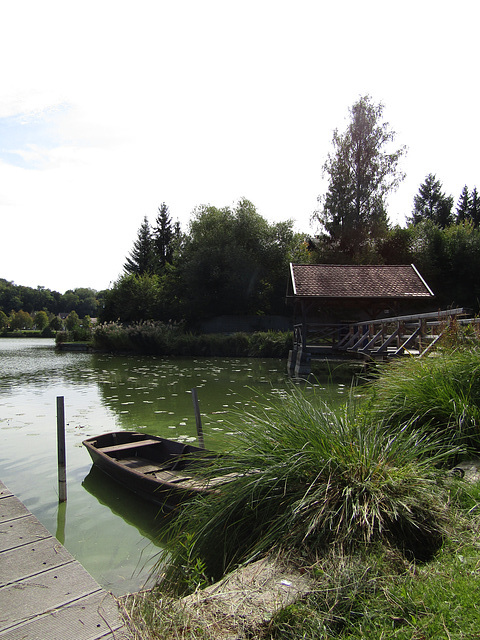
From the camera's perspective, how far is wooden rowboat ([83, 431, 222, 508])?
16.6 ft

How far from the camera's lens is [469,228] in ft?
108

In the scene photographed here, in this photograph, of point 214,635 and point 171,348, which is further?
point 171,348

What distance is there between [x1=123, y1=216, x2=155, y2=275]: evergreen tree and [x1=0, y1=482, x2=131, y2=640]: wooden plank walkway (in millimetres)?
47437

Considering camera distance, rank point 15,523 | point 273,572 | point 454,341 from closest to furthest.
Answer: point 273,572
point 15,523
point 454,341

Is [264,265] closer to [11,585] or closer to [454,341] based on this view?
[454,341]

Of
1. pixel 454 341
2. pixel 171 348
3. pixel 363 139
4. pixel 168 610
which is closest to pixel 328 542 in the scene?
pixel 168 610

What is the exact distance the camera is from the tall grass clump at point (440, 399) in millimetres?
3939

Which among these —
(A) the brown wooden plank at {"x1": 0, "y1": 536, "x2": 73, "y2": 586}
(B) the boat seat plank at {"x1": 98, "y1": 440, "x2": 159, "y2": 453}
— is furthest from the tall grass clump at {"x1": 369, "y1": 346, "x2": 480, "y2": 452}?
(B) the boat seat plank at {"x1": 98, "y1": 440, "x2": 159, "y2": 453}

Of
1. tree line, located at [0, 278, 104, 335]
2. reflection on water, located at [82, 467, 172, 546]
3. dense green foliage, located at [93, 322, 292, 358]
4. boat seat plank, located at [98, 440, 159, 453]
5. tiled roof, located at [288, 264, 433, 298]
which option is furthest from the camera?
tree line, located at [0, 278, 104, 335]

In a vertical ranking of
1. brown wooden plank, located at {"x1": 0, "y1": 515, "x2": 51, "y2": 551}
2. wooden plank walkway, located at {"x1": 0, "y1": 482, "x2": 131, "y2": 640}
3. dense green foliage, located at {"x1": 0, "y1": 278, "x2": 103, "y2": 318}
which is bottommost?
brown wooden plank, located at {"x1": 0, "y1": 515, "x2": 51, "y2": 551}

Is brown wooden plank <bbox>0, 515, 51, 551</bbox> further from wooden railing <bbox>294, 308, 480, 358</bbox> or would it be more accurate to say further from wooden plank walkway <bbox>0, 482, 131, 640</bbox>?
wooden railing <bbox>294, 308, 480, 358</bbox>

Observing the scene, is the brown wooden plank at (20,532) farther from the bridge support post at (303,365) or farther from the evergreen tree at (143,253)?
the evergreen tree at (143,253)

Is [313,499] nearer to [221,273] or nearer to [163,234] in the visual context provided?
[221,273]

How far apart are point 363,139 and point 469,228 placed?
9.98 m
